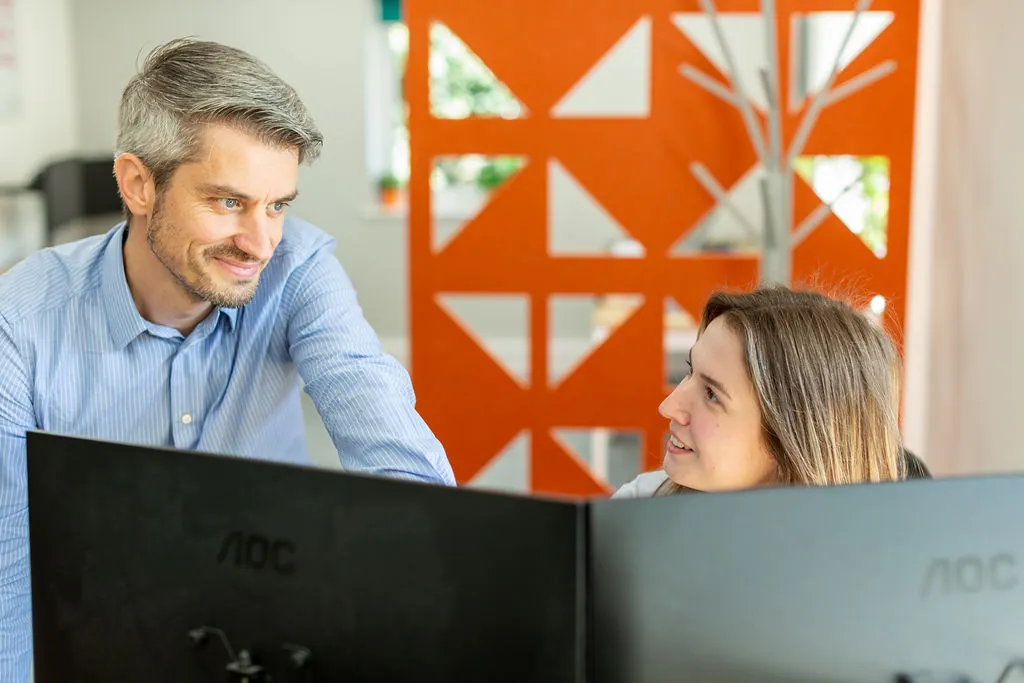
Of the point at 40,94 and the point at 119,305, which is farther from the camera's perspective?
the point at 40,94

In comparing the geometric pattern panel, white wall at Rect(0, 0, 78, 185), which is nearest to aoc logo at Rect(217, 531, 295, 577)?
the geometric pattern panel

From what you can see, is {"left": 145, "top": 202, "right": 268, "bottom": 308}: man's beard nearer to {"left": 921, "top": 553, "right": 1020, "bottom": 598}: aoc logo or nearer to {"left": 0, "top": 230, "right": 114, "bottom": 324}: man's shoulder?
{"left": 0, "top": 230, "right": 114, "bottom": 324}: man's shoulder

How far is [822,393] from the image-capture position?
1229 mm

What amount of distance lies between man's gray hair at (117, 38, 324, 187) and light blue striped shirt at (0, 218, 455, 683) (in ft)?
0.55

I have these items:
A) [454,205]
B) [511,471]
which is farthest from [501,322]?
[511,471]

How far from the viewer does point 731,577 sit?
727 millimetres

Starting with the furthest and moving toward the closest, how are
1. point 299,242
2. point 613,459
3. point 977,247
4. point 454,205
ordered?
point 454,205
point 613,459
point 977,247
point 299,242

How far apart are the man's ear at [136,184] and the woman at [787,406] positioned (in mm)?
650

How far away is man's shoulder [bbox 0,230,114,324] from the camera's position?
4.36 feet

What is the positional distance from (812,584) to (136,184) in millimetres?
967

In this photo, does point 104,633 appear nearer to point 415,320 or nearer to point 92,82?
point 415,320

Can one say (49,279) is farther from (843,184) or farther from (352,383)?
(843,184)

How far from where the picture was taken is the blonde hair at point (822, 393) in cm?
121

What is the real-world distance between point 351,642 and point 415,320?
197cm
